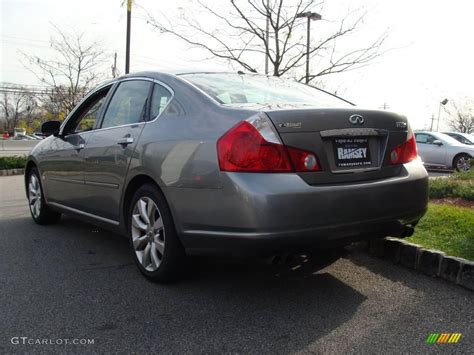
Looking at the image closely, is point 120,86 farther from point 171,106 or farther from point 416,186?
point 416,186

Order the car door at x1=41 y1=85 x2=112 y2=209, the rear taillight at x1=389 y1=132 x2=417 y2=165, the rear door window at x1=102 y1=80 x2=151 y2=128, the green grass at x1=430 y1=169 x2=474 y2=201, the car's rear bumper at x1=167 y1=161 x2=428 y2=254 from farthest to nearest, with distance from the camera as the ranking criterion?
1. the green grass at x1=430 y1=169 x2=474 y2=201
2. the car door at x1=41 y1=85 x2=112 y2=209
3. the rear door window at x1=102 y1=80 x2=151 y2=128
4. the rear taillight at x1=389 y1=132 x2=417 y2=165
5. the car's rear bumper at x1=167 y1=161 x2=428 y2=254

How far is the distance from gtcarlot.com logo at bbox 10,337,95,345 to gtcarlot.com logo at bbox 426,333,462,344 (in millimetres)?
1921

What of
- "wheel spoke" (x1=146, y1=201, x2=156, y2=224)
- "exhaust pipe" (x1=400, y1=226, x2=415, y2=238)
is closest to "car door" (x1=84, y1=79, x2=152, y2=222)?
"wheel spoke" (x1=146, y1=201, x2=156, y2=224)

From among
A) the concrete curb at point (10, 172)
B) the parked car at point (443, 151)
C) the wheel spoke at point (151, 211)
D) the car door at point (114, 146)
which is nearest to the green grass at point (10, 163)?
the concrete curb at point (10, 172)

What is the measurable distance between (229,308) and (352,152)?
132 centimetres

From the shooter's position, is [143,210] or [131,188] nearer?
[143,210]

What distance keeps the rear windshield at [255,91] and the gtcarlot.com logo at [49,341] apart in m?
1.75

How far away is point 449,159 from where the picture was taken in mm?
15320

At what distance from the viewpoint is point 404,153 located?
346cm

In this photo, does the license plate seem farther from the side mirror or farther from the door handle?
the side mirror

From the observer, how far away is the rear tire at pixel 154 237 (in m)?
3.38

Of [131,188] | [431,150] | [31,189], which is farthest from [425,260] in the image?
[431,150]

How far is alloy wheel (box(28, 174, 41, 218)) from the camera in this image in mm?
5867

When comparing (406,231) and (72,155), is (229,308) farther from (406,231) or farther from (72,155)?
(72,155)
